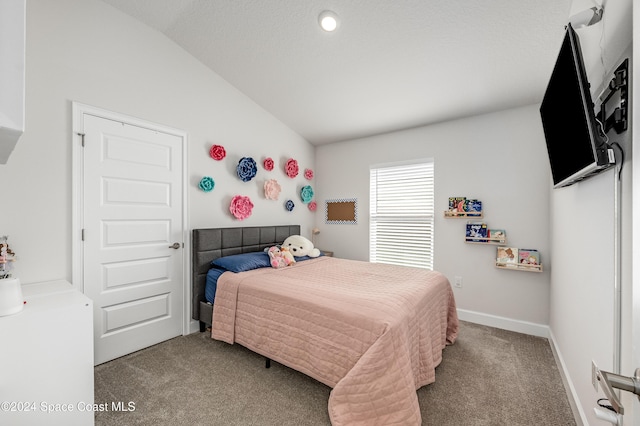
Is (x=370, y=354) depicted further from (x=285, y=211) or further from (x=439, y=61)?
(x=285, y=211)

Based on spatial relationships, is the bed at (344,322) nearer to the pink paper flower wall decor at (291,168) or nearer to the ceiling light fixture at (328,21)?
the pink paper flower wall decor at (291,168)

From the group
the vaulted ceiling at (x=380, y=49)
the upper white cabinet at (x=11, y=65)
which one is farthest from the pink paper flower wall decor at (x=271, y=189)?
the upper white cabinet at (x=11, y=65)

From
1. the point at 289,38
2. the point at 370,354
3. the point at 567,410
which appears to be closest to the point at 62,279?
the point at 370,354

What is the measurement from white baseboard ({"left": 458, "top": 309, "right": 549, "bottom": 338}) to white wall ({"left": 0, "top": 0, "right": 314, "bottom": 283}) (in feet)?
9.59

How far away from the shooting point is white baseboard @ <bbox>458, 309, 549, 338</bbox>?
2.80m

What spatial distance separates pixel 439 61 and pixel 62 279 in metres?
3.51

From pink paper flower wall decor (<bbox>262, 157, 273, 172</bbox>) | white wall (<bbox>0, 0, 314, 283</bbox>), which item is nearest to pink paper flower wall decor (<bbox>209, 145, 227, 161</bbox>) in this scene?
white wall (<bbox>0, 0, 314, 283</bbox>)

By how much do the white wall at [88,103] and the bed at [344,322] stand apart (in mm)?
966

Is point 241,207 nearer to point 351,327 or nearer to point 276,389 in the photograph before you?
point 276,389

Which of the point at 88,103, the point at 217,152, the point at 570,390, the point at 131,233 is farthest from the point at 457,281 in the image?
the point at 88,103

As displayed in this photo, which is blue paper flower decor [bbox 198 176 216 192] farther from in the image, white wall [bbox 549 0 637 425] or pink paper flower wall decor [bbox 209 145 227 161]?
white wall [bbox 549 0 637 425]

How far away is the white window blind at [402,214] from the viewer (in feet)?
11.5

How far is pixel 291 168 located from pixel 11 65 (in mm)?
3485

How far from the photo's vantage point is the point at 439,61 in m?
2.41
